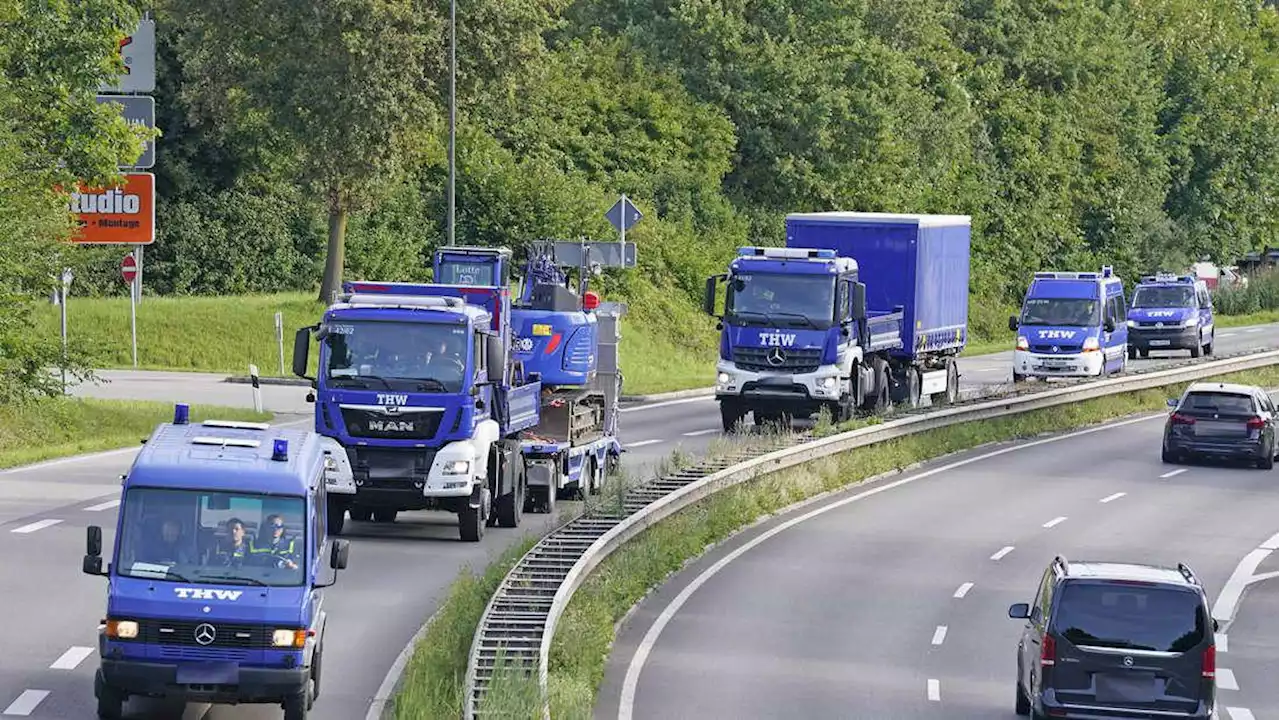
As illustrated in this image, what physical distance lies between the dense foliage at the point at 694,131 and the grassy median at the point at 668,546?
1394 centimetres

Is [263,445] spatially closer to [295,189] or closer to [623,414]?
[623,414]

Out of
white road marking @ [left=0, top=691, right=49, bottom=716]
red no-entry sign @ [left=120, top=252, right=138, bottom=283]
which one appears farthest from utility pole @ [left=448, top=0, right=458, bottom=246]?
white road marking @ [left=0, top=691, right=49, bottom=716]

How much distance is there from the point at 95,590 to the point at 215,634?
739 centimetres

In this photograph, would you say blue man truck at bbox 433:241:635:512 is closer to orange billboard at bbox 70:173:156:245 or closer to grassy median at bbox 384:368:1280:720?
grassy median at bbox 384:368:1280:720

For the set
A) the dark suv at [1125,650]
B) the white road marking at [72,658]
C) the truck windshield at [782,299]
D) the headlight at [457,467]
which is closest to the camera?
the dark suv at [1125,650]

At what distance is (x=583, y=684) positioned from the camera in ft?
62.6

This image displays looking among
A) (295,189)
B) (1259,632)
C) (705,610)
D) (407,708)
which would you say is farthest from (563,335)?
(295,189)

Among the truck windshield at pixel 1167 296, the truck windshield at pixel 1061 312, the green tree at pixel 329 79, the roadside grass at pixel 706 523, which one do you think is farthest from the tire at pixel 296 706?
the truck windshield at pixel 1167 296

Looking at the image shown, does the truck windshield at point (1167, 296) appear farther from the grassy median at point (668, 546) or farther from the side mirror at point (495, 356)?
the side mirror at point (495, 356)

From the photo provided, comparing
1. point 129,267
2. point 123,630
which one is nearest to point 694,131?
point 129,267

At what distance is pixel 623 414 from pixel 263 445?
29007 mm

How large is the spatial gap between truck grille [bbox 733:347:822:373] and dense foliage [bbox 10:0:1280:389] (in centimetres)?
1162

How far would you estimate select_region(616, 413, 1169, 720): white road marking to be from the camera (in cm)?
2055

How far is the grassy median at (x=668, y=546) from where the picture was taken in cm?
1734
